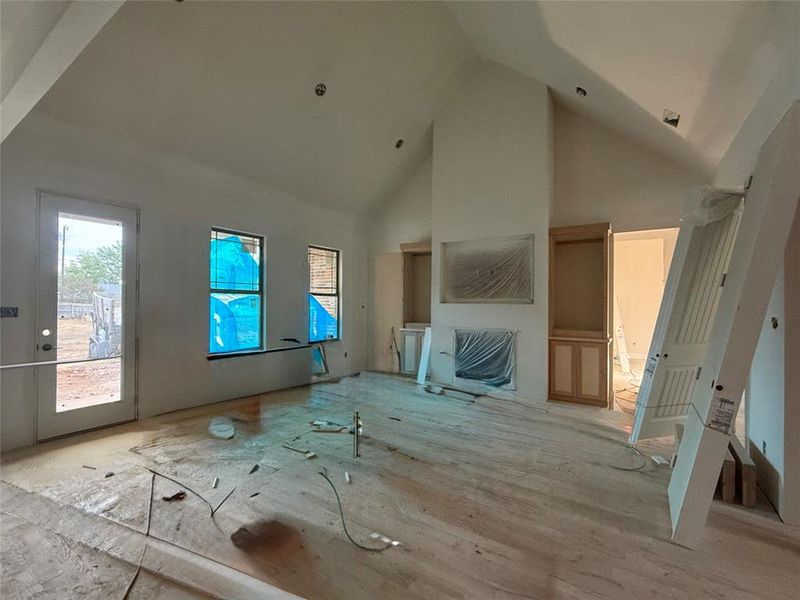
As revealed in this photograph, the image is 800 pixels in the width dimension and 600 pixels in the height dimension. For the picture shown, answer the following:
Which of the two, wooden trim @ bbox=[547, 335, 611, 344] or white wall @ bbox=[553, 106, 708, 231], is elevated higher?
white wall @ bbox=[553, 106, 708, 231]

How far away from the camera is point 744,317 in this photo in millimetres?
1945

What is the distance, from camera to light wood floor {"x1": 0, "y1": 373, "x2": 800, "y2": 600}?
5.40ft

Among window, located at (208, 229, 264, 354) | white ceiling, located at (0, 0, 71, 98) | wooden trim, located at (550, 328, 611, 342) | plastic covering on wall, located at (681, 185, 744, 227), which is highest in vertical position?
white ceiling, located at (0, 0, 71, 98)

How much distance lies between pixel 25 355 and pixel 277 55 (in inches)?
144

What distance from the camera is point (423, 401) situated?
4707 mm

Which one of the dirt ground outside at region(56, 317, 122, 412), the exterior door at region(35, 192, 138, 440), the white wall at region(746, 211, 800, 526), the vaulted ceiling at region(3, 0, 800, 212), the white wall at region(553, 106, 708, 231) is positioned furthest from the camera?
the white wall at region(553, 106, 708, 231)

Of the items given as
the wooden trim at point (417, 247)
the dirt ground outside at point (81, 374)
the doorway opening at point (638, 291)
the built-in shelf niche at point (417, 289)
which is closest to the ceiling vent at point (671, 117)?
the wooden trim at point (417, 247)

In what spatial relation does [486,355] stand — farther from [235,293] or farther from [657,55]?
[657,55]

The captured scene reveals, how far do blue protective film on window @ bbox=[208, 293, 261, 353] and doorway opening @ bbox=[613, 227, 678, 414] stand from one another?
6.37m

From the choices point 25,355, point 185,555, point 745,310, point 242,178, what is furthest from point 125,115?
point 745,310

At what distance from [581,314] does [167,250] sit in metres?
5.44

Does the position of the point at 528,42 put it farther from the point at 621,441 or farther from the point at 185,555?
the point at 185,555

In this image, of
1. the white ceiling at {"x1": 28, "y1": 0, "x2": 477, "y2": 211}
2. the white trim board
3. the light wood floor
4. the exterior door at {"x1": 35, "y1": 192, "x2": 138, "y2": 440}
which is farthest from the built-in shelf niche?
the white trim board

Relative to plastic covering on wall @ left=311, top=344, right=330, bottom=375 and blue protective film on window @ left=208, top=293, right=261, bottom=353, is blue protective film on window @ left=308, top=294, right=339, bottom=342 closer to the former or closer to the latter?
plastic covering on wall @ left=311, top=344, right=330, bottom=375
